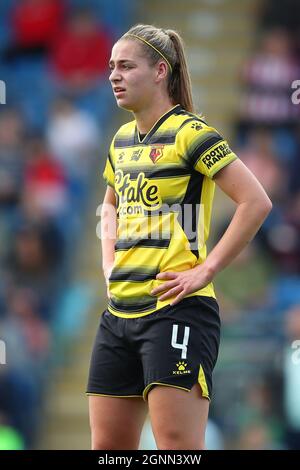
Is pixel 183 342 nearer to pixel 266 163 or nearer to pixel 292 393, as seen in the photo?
pixel 292 393

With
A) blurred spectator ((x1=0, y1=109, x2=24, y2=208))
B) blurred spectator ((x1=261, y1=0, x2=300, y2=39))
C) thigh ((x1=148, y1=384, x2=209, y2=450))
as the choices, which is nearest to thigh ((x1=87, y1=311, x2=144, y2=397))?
thigh ((x1=148, y1=384, x2=209, y2=450))

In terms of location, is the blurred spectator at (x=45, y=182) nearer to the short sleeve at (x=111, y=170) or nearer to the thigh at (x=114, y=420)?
the short sleeve at (x=111, y=170)

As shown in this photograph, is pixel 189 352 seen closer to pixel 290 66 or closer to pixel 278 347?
pixel 278 347

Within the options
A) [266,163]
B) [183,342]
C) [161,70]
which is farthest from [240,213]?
[266,163]

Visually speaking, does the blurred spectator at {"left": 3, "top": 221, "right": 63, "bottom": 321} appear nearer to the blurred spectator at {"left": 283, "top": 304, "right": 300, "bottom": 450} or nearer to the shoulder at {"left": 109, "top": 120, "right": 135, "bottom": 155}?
the blurred spectator at {"left": 283, "top": 304, "right": 300, "bottom": 450}

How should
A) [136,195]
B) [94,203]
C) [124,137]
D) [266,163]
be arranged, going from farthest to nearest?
[94,203] < [266,163] < [124,137] < [136,195]

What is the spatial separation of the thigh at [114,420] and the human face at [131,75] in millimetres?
1069

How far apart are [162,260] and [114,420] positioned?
0.60 m

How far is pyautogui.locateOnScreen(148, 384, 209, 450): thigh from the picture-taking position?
3.63 meters

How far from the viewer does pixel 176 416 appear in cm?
362

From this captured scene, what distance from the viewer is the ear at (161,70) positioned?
3900mm

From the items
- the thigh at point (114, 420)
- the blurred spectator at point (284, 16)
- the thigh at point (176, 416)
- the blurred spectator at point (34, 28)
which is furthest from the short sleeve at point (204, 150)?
the blurred spectator at point (34, 28)

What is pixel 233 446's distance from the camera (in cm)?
691
